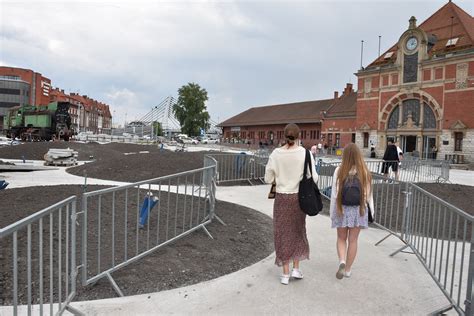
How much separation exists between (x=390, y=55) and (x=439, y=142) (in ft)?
46.0

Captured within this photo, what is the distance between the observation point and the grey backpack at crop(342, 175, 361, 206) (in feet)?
15.3

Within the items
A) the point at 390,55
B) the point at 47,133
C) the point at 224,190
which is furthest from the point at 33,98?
the point at 224,190

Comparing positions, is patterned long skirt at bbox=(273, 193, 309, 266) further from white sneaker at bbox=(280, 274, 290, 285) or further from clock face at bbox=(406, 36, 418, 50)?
clock face at bbox=(406, 36, 418, 50)

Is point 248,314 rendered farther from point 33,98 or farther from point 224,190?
point 33,98

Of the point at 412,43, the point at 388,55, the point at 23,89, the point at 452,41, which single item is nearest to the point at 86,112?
the point at 23,89

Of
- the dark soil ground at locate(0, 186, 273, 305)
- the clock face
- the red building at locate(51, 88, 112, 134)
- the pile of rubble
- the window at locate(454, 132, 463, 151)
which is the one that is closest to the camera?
the dark soil ground at locate(0, 186, 273, 305)

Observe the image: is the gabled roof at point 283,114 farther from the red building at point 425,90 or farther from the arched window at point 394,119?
the arched window at point 394,119

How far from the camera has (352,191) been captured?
4.68 m

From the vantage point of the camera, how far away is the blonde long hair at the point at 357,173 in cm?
469

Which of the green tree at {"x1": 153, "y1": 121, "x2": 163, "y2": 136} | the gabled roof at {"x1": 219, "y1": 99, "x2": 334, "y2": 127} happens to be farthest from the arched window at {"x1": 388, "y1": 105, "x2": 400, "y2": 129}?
the green tree at {"x1": 153, "y1": 121, "x2": 163, "y2": 136}

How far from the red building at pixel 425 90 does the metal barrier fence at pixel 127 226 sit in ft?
134

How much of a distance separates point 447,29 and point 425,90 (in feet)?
27.7

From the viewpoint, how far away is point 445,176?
57.7 feet

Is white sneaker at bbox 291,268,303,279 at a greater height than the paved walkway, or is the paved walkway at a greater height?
white sneaker at bbox 291,268,303,279
